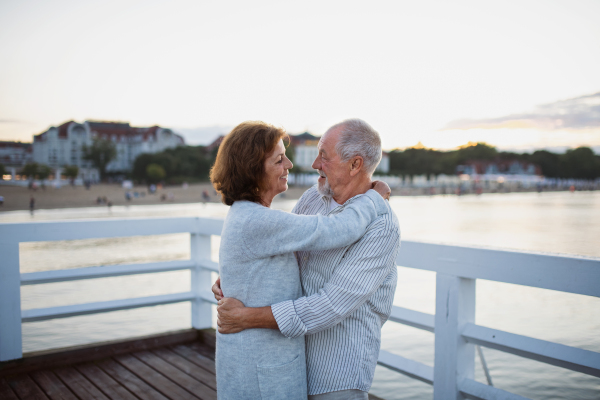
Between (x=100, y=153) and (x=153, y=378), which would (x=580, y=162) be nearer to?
(x=153, y=378)

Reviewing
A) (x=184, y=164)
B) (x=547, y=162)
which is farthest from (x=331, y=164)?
(x=547, y=162)

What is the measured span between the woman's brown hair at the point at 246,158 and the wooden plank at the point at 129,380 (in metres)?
1.48

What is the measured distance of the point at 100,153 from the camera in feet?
222

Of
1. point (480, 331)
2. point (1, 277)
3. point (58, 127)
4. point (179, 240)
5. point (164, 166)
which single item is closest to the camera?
point (480, 331)

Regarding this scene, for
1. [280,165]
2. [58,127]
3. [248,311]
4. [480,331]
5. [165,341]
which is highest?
[58,127]

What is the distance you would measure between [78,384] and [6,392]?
12.0 inches

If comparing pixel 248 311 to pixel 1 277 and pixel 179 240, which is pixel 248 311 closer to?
pixel 1 277

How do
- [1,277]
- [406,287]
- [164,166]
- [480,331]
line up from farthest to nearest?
[164,166]
[406,287]
[1,277]
[480,331]

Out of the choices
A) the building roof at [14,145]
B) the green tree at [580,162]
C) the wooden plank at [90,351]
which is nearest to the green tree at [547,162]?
the green tree at [580,162]

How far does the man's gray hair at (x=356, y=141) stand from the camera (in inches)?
49.1

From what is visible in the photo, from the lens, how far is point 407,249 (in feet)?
6.08

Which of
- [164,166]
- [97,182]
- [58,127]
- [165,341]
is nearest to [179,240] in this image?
[165,341]

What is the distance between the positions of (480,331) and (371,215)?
77cm

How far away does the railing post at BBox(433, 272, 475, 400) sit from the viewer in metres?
1.68
